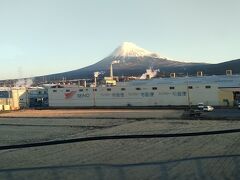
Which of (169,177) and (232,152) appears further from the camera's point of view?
(232,152)

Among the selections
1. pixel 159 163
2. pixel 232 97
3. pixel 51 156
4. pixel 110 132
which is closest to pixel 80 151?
pixel 51 156

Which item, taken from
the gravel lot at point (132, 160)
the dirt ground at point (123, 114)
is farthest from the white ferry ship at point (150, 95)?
the gravel lot at point (132, 160)

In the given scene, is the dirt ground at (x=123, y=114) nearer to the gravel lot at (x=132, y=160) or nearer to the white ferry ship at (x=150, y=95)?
the white ferry ship at (x=150, y=95)

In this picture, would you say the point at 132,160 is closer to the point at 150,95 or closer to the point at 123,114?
the point at 123,114

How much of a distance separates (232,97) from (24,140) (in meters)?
29.0

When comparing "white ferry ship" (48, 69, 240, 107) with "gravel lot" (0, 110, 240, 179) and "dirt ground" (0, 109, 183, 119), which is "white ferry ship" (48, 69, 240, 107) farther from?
"gravel lot" (0, 110, 240, 179)

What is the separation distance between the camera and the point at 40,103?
63562mm

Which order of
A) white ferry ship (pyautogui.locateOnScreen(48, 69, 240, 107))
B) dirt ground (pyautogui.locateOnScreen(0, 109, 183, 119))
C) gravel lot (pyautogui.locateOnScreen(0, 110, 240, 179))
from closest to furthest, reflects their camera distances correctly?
gravel lot (pyautogui.locateOnScreen(0, 110, 240, 179)), dirt ground (pyautogui.locateOnScreen(0, 109, 183, 119)), white ferry ship (pyautogui.locateOnScreen(48, 69, 240, 107))

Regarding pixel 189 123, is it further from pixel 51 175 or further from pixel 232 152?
pixel 51 175

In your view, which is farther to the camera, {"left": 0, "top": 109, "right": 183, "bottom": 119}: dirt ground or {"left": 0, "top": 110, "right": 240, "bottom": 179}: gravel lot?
{"left": 0, "top": 109, "right": 183, "bottom": 119}: dirt ground

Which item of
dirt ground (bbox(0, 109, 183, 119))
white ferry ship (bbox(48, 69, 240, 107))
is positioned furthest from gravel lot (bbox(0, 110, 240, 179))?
white ferry ship (bbox(48, 69, 240, 107))

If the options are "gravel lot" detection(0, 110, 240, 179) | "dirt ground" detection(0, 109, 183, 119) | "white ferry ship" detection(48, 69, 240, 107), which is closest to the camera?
"gravel lot" detection(0, 110, 240, 179)

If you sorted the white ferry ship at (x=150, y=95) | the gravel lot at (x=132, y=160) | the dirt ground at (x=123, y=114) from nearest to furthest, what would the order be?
the gravel lot at (x=132, y=160) → the dirt ground at (x=123, y=114) → the white ferry ship at (x=150, y=95)

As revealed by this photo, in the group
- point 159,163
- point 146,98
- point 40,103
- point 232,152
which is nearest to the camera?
point 159,163
